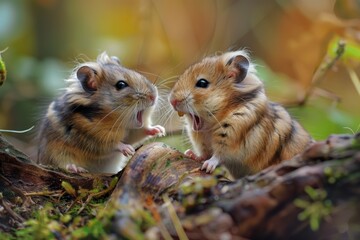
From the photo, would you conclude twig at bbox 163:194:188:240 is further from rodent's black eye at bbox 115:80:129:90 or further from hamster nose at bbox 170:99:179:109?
rodent's black eye at bbox 115:80:129:90

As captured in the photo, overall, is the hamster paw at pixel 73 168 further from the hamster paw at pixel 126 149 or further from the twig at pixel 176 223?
the twig at pixel 176 223

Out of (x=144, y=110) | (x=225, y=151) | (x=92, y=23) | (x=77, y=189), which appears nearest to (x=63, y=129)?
(x=144, y=110)

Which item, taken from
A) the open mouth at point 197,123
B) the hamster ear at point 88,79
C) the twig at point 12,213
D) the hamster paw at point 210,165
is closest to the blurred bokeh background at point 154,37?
the hamster ear at point 88,79

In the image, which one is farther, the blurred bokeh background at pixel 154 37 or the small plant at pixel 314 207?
the blurred bokeh background at pixel 154 37

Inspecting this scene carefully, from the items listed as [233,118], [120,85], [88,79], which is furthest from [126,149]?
[233,118]

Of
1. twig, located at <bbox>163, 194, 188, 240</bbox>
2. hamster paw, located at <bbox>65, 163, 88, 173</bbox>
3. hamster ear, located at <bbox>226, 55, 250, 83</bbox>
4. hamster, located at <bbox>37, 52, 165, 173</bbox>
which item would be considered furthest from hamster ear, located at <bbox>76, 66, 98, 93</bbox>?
twig, located at <bbox>163, 194, 188, 240</bbox>

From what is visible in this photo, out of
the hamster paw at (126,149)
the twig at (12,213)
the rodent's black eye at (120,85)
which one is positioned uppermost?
the rodent's black eye at (120,85)

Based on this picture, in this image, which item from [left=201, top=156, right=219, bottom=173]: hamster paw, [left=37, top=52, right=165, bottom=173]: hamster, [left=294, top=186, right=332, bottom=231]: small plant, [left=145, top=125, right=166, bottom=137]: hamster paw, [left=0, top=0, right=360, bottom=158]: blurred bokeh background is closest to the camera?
[left=294, top=186, right=332, bottom=231]: small plant
